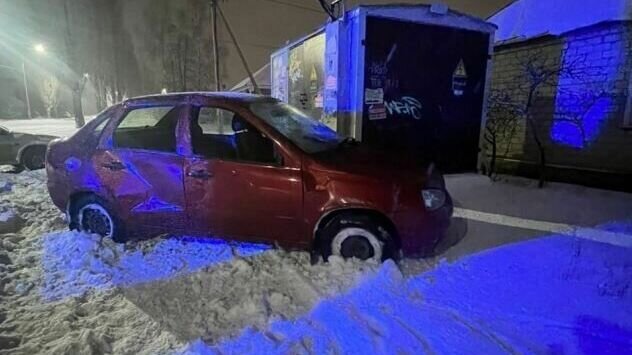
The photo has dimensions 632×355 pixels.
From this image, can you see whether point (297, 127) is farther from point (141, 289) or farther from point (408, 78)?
point (408, 78)

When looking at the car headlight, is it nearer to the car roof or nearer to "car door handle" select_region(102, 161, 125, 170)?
the car roof

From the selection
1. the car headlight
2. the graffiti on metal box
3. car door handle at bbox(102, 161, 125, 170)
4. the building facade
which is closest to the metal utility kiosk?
the graffiti on metal box

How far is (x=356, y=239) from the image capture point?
3.68 meters

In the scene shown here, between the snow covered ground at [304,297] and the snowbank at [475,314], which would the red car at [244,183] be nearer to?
the snow covered ground at [304,297]

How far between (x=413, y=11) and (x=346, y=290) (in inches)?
212

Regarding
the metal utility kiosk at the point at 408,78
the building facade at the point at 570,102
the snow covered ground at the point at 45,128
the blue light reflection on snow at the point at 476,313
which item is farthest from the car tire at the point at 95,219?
the snow covered ground at the point at 45,128

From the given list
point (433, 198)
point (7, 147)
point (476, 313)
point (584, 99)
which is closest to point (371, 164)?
point (433, 198)

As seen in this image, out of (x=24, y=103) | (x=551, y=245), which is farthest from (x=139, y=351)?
(x=24, y=103)

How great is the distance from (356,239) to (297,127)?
54.4 inches

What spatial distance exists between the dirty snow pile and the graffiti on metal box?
394 centimetres

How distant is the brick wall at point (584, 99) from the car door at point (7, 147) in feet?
39.5

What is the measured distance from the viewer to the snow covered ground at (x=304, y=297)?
8.54 feet

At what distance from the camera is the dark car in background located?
30.1ft

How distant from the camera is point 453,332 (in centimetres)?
269
